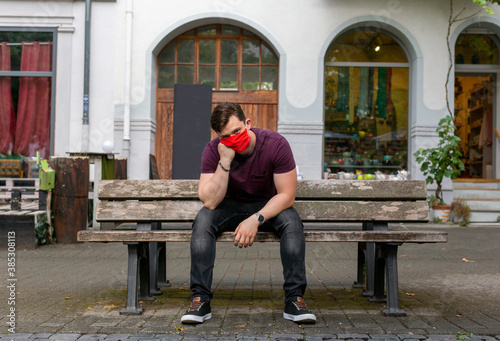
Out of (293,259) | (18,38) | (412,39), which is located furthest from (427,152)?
(18,38)

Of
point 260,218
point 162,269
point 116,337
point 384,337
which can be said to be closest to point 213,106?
point 162,269

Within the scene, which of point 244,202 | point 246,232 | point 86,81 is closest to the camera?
point 246,232

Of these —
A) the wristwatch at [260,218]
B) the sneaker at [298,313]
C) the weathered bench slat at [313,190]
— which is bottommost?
the sneaker at [298,313]

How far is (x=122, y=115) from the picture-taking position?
1080cm

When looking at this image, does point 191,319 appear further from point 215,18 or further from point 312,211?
point 215,18

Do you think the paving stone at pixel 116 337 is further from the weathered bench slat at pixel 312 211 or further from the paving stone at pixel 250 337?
the weathered bench slat at pixel 312 211

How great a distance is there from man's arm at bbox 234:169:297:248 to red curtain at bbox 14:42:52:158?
9.05 m

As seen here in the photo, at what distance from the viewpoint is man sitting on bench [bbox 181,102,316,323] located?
10.8 feet

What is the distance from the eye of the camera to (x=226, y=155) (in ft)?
11.2

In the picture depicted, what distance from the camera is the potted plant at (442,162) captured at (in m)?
9.63

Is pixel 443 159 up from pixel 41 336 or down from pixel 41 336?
up

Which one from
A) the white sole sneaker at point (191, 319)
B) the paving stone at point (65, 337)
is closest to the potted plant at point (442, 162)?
the white sole sneaker at point (191, 319)

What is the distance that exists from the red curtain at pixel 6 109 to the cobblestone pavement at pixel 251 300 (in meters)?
5.65

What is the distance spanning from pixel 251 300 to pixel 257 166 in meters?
1.11
